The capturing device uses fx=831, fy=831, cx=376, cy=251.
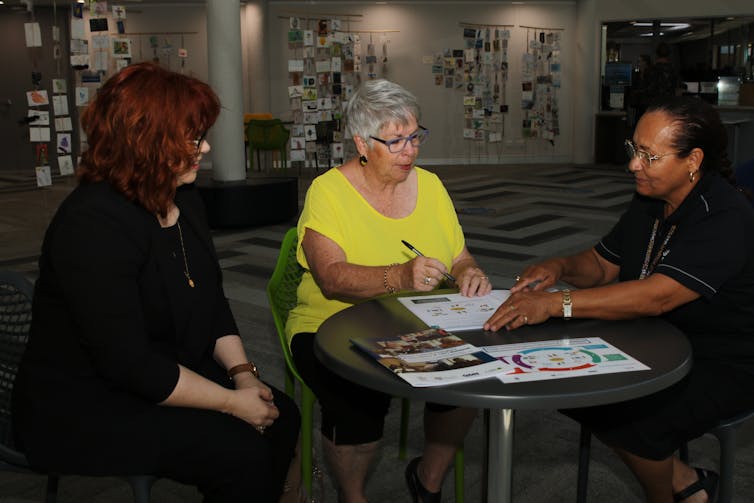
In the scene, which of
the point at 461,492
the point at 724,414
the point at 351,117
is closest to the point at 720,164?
the point at 724,414

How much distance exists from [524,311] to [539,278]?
352mm

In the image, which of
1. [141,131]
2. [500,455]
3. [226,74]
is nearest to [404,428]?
[500,455]

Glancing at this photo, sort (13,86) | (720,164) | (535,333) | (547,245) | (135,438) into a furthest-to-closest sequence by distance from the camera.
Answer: (13,86) → (547,245) → (720,164) → (535,333) → (135,438)

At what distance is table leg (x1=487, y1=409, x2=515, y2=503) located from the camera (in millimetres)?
1824

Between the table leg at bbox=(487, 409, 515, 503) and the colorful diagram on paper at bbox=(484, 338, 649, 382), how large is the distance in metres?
0.13

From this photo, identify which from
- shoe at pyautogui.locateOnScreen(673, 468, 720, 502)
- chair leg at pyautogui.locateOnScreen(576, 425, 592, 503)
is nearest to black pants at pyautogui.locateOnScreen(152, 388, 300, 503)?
chair leg at pyautogui.locateOnScreen(576, 425, 592, 503)

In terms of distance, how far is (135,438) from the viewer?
6.06ft

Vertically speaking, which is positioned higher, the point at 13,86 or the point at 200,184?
the point at 13,86

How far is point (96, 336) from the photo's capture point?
178cm

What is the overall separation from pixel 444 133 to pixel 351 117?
12.8m

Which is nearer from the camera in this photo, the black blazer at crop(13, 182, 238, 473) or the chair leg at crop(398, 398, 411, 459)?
the black blazer at crop(13, 182, 238, 473)

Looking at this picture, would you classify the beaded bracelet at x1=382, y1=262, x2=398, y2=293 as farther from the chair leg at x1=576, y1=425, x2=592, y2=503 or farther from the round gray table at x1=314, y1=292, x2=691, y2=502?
the chair leg at x1=576, y1=425, x2=592, y2=503

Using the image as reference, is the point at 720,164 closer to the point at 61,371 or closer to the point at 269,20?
the point at 61,371

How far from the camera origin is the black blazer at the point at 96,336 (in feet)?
5.82
